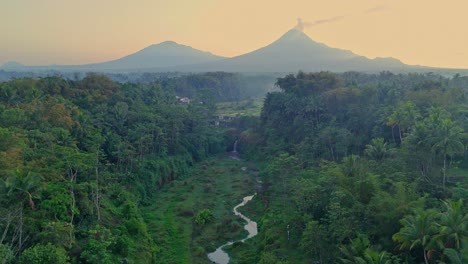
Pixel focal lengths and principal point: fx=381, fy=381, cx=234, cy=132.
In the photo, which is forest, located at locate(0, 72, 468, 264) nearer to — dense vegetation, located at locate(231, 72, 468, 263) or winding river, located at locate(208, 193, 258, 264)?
dense vegetation, located at locate(231, 72, 468, 263)

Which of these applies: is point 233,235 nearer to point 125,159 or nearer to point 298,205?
point 298,205

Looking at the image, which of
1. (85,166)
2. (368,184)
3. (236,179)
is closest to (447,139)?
(368,184)

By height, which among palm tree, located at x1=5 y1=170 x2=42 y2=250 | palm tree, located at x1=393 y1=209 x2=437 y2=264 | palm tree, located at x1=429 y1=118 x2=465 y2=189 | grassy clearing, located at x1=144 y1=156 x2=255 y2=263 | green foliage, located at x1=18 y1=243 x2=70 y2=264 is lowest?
grassy clearing, located at x1=144 y1=156 x2=255 y2=263

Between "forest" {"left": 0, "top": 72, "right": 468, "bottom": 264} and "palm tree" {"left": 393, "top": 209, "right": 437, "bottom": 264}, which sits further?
"forest" {"left": 0, "top": 72, "right": 468, "bottom": 264}

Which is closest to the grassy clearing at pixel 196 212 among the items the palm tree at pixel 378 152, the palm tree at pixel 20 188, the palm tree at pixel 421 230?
the palm tree at pixel 20 188

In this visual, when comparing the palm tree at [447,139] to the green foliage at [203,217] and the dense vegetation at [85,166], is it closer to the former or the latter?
the green foliage at [203,217]

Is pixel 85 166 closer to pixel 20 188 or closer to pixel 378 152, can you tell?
pixel 20 188

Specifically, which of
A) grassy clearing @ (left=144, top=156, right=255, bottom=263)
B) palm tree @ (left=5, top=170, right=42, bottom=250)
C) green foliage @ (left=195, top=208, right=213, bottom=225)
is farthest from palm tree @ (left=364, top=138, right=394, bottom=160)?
palm tree @ (left=5, top=170, right=42, bottom=250)

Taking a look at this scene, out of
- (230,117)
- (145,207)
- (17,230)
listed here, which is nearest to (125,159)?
(145,207)
